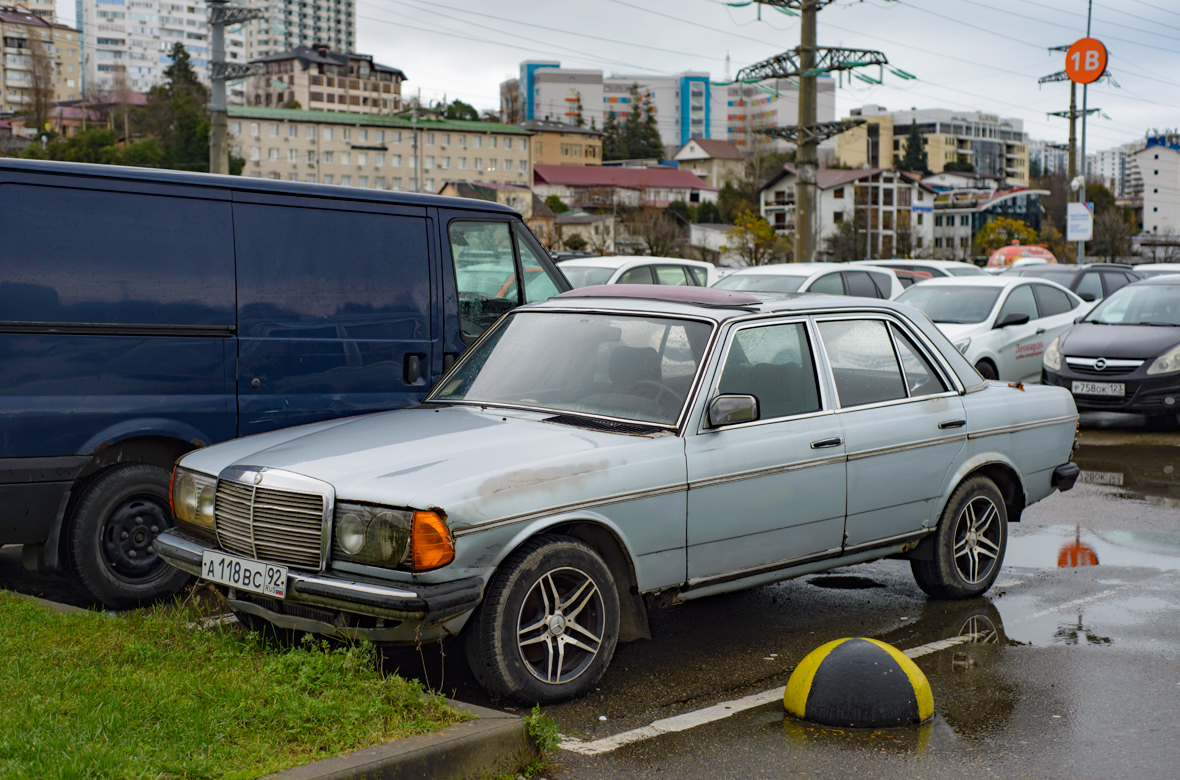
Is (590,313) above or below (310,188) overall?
below

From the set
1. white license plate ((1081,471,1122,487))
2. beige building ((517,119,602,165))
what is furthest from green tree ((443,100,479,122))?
white license plate ((1081,471,1122,487))

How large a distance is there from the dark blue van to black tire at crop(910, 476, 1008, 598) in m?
3.18

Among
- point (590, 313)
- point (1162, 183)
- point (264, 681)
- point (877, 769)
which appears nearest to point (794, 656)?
point (877, 769)

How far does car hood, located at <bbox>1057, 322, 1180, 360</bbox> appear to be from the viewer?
45.6 ft

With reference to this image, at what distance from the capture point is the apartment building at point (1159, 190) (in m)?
147

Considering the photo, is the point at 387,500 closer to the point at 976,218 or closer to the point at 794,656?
the point at 794,656

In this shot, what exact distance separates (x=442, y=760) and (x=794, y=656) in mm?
2281

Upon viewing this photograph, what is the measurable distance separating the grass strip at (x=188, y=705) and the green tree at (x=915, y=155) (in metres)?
196

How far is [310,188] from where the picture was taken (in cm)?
705

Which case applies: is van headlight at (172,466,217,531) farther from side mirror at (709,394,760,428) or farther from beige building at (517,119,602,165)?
beige building at (517,119,602,165)

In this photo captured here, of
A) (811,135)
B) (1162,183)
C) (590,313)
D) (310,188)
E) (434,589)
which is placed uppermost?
(1162,183)

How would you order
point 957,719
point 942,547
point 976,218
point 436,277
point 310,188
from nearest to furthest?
point 957,719, point 942,547, point 310,188, point 436,277, point 976,218

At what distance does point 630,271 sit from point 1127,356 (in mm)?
6547

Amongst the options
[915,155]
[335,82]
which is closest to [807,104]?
[335,82]
